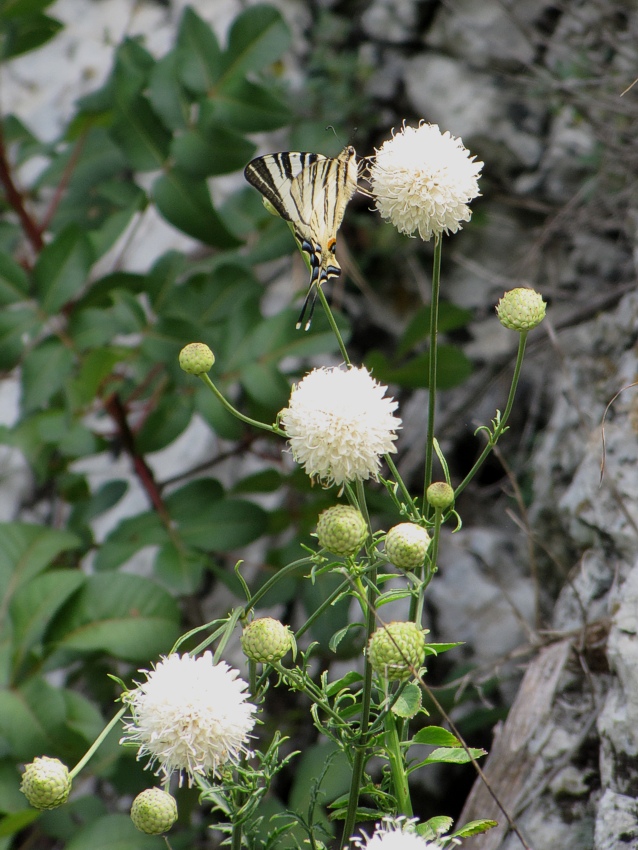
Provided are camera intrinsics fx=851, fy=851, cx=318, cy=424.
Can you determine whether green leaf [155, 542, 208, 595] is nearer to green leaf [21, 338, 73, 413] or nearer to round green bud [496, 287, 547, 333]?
green leaf [21, 338, 73, 413]

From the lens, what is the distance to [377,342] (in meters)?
2.58

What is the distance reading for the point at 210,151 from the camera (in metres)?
1.74

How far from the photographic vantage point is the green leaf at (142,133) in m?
1.83

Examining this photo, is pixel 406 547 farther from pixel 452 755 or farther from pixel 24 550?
pixel 24 550

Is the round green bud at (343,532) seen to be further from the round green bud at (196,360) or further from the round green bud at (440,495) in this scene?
the round green bud at (196,360)

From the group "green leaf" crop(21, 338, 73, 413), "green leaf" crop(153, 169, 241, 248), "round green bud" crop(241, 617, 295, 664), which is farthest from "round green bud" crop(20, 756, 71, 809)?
"green leaf" crop(153, 169, 241, 248)

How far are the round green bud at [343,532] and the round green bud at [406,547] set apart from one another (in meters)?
0.03

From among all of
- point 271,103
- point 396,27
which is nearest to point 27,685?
point 271,103

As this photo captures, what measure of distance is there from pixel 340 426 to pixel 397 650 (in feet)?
0.77

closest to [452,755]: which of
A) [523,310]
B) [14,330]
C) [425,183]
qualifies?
[523,310]

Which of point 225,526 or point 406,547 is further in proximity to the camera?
point 225,526

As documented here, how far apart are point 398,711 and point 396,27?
7.56 feet

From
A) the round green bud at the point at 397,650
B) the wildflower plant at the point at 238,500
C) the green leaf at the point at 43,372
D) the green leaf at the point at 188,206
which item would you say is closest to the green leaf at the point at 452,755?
the wildflower plant at the point at 238,500

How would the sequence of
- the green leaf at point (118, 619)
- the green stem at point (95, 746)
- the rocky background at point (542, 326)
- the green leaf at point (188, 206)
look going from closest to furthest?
the green stem at point (95, 746) < the rocky background at point (542, 326) < the green leaf at point (118, 619) < the green leaf at point (188, 206)
